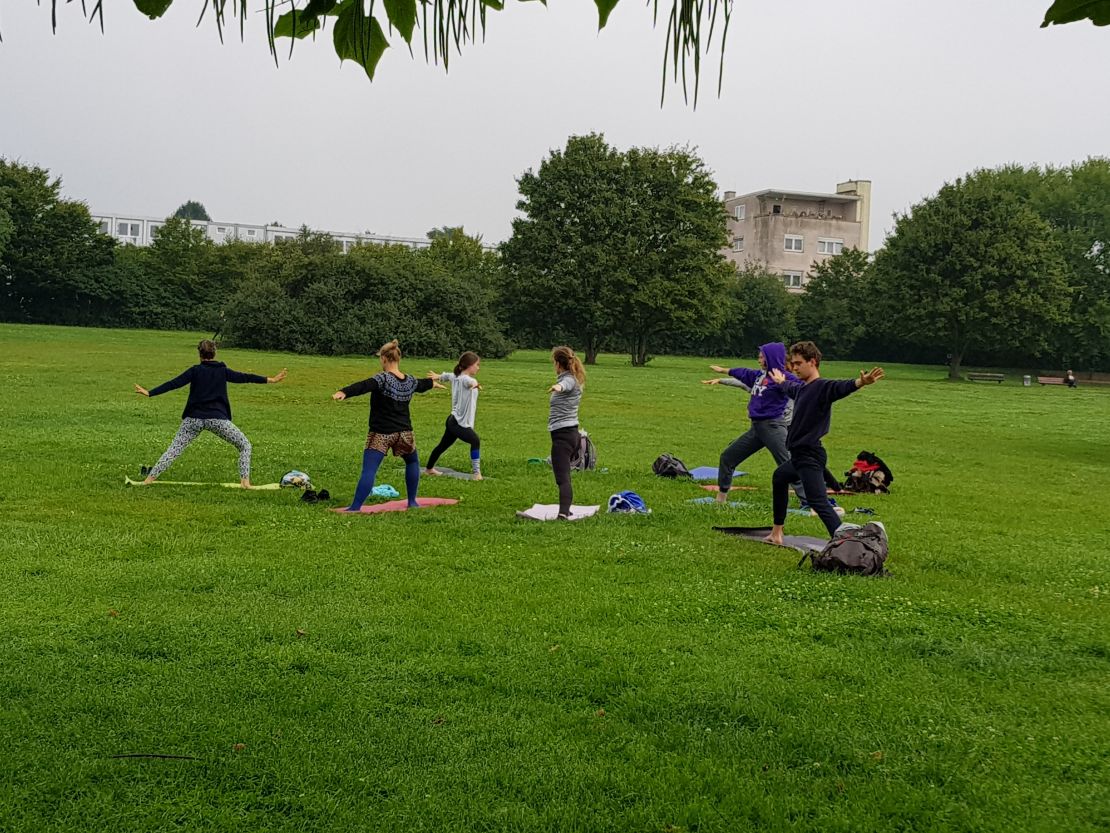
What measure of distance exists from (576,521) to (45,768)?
6959 mm

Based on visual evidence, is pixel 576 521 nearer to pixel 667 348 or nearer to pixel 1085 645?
pixel 1085 645

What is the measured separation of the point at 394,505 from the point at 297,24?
9.28 meters

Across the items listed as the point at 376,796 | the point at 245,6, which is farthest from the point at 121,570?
the point at 245,6

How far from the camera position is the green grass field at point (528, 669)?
431 cm

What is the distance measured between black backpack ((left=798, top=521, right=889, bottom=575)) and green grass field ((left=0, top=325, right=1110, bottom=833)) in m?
0.26

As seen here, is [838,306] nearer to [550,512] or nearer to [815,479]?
[550,512]

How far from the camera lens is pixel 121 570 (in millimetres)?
8008

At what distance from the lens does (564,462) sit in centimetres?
1099

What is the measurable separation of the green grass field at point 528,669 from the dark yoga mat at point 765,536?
0.38 metres

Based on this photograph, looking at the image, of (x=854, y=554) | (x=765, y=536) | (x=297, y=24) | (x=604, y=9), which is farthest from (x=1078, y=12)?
(x=765, y=536)

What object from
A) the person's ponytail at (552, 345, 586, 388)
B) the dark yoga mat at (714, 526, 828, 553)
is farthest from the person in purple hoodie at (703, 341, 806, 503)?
the person's ponytail at (552, 345, 586, 388)

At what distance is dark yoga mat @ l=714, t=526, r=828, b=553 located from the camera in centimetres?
997

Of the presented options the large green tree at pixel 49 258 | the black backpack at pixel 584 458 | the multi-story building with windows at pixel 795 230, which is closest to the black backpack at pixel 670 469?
the black backpack at pixel 584 458

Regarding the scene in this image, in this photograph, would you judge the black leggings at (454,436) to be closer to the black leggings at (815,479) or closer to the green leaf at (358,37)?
the black leggings at (815,479)
